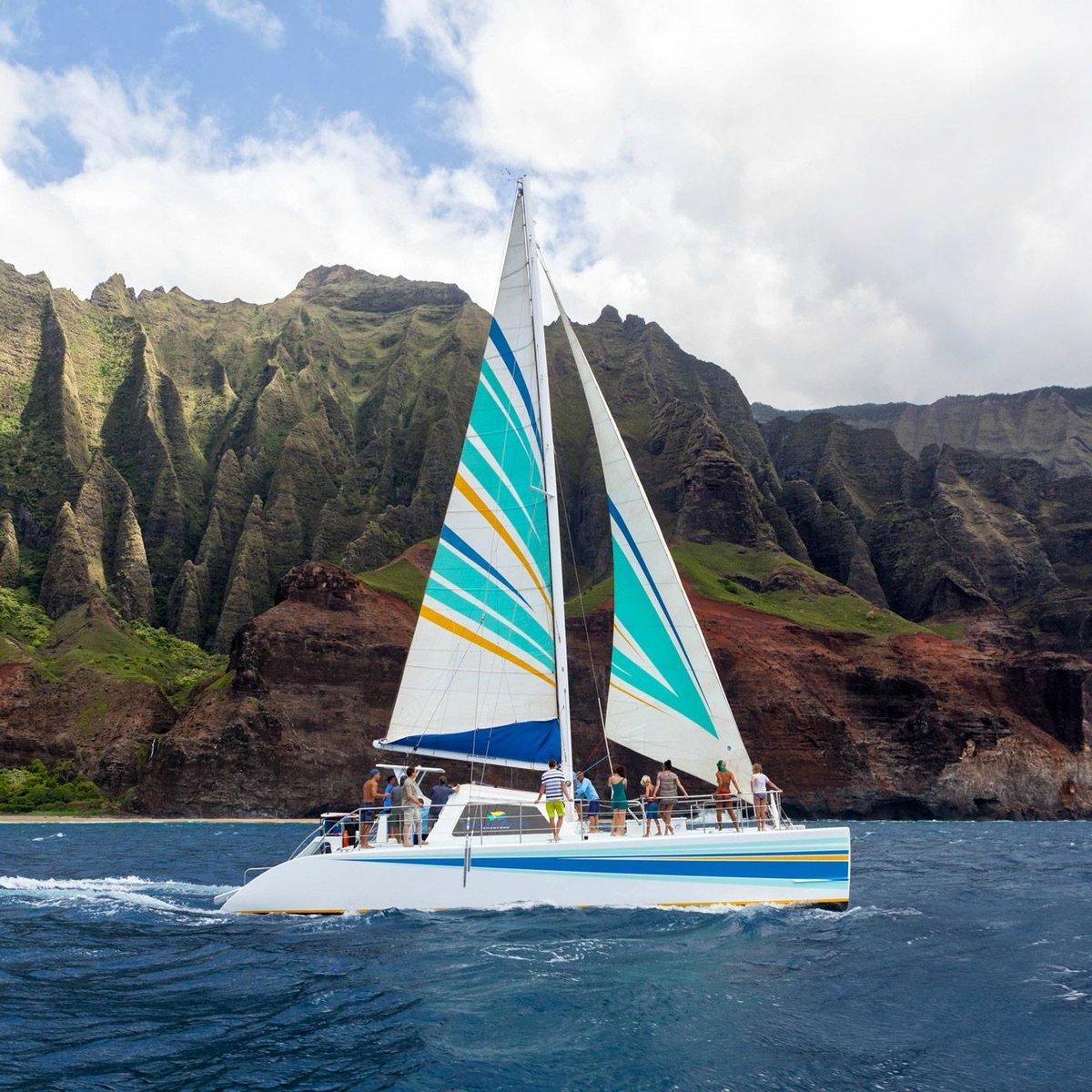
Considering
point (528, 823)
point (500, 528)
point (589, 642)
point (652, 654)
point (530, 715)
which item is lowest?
point (528, 823)

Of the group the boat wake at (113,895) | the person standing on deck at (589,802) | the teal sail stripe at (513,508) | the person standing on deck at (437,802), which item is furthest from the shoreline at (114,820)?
the person standing on deck at (589,802)

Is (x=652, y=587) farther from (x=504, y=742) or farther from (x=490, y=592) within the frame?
(x=504, y=742)

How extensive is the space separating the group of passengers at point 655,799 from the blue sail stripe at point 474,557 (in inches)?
151

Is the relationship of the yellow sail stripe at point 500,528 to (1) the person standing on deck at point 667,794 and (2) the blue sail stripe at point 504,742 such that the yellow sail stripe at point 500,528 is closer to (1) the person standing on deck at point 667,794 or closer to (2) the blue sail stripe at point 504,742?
(2) the blue sail stripe at point 504,742

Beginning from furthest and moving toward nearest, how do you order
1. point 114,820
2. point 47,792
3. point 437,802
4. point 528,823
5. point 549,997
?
point 47,792 → point 114,820 → point 437,802 → point 528,823 → point 549,997

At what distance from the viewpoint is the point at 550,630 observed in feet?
69.9

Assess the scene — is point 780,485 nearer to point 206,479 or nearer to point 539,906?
point 206,479

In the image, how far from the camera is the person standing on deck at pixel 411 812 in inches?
733

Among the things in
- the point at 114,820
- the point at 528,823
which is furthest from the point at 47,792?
the point at 528,823

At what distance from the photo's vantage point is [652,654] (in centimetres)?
2042

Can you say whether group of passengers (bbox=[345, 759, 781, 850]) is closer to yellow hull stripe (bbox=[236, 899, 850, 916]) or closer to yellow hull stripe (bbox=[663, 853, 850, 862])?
yellow hull stripe (bbox=[663, 853, 850, 862])

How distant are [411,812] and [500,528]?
6.28 meters

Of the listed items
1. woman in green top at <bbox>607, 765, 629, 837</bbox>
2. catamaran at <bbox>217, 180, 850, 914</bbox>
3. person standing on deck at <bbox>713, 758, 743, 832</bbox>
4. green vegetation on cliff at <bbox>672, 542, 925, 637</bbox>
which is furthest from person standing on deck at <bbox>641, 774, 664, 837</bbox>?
green vegetation on cliff at <bbox>672, 542, 925, 637</bbox>

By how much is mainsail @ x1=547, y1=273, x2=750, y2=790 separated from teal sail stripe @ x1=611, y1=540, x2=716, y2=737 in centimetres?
2
